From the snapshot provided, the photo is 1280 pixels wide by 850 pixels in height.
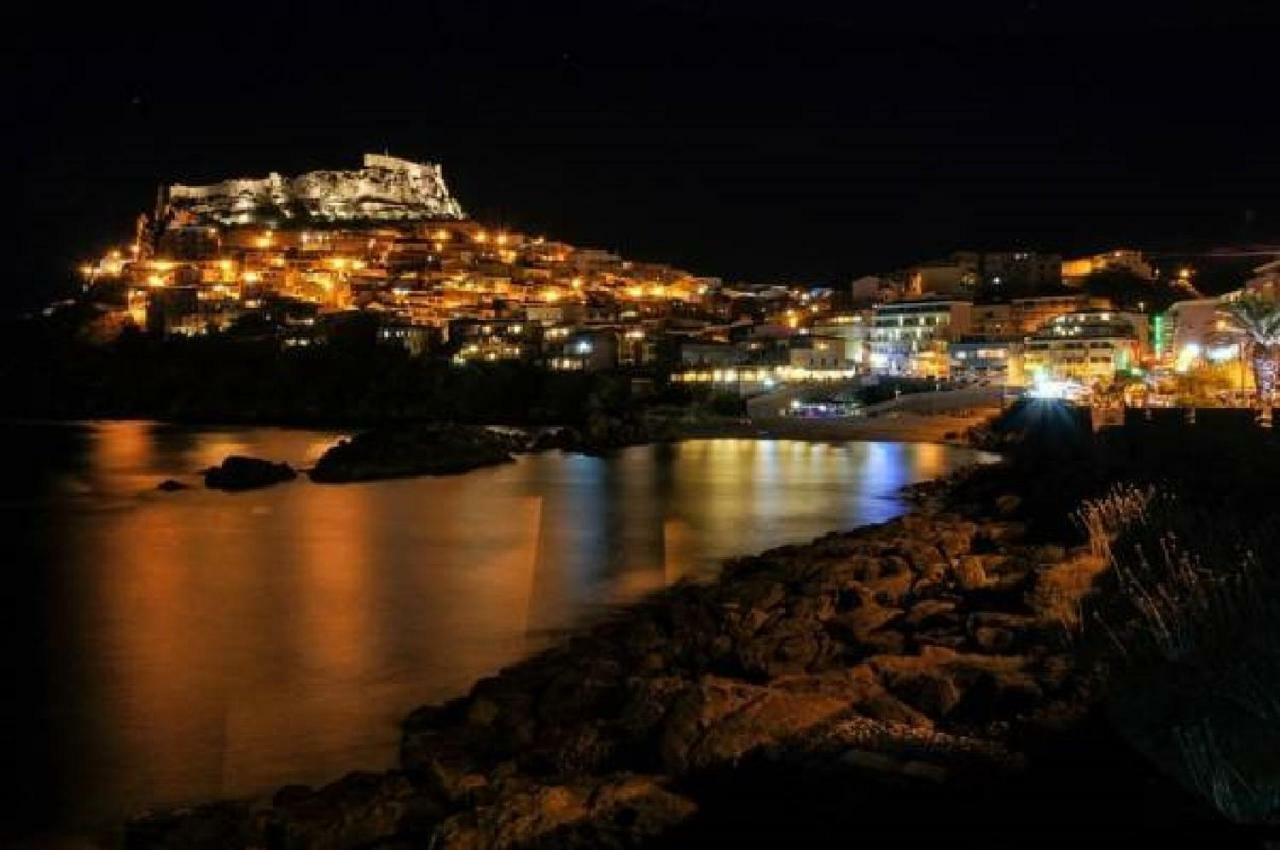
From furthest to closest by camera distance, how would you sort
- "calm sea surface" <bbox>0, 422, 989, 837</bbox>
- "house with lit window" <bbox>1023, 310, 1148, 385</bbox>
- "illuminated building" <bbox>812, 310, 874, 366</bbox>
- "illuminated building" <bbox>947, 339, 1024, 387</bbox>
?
1. "illuminated building" <bbox>812, 310, 874, 366</bbox>
2. "illuminated building" <bbox>947, 339, 1024, 387</bbox>
3. "house with lit window" <bbox>1023, 310, 1148, 385</bbox>
4. "calm sea surface" <bbox>0, 422, 989, 837</bbox>

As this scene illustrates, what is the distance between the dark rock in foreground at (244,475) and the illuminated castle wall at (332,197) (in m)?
61.0

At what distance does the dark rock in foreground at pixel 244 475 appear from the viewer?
24688 millimetres

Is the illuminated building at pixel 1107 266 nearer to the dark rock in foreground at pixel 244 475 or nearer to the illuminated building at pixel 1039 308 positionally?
the illuminated building at pixel 1039 308

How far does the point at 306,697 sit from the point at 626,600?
14.6 ft

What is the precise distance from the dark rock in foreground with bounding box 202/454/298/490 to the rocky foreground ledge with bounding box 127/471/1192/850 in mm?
17116

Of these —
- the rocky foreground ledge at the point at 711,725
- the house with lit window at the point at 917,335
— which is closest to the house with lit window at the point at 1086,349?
the house with lit window at the point at 917,335

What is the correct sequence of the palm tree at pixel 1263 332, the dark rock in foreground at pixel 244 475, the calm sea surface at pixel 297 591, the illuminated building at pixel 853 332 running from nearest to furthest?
the calm sea surface at pixel 297 591, the palm tree at pixel 1263 332, the dark rock in foreground at pixel 244 475, the illuminated building at pixel 853 332

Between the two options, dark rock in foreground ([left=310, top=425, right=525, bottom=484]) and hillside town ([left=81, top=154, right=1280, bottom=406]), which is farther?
hillside town ([left=81, top=154, right=1280, bottom=406])

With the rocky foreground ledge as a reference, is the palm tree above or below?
above

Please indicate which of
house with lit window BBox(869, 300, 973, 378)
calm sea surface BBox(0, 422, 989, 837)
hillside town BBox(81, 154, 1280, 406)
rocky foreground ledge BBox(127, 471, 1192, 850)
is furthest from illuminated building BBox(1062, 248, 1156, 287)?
rocky foreground ledge BBox(127, 471, 1192, 850)

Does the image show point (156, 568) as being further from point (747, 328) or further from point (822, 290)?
point (822, 290)

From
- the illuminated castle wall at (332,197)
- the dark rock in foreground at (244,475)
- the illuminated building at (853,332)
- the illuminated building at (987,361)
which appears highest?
the illuminated castle wall at (332,197)

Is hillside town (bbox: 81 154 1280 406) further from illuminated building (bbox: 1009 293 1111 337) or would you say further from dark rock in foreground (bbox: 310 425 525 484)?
dark rock in foreground (bbox: 310 425 525 484)

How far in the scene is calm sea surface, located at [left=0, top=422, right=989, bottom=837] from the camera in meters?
7.37
